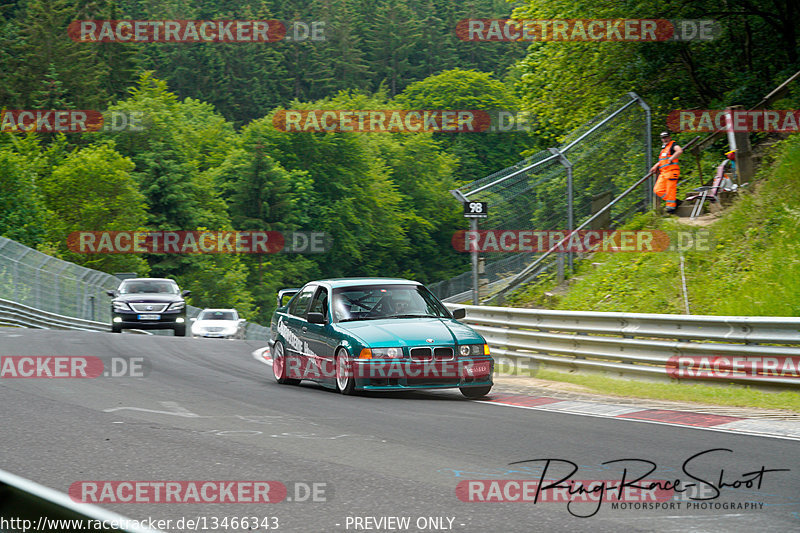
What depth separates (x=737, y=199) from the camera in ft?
59.8

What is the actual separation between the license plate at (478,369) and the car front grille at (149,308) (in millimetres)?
16875

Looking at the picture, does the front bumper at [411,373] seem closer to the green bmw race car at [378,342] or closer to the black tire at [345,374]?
the green bmw race car at [378,342]

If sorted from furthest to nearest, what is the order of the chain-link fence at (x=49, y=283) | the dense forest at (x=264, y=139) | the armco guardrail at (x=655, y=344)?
the dense forest at (x=264, y=139) → the chain-link fence at (x=49, y=283) → the armco guardrail at (x=655, y=344)

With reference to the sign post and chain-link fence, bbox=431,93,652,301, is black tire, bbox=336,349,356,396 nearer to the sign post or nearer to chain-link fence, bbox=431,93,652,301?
the sign post

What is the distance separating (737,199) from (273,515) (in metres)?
14.8

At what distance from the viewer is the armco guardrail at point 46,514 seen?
2.89m

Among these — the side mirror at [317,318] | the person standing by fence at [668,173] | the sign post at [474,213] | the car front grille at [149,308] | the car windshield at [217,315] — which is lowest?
the car windshield at [217,315]

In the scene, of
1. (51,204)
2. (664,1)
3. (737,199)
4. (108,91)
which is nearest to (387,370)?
(737,199)

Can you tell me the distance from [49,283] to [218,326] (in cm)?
628

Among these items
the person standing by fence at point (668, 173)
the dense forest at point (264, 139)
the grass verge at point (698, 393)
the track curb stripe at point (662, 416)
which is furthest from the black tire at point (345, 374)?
the dense forest at point (264, 139)

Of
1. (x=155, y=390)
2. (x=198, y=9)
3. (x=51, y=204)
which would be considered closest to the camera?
(x=155, y=390)

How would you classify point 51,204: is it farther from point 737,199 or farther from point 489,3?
point 489,3

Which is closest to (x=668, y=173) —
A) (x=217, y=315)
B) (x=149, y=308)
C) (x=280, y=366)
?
(x=280, y=366)

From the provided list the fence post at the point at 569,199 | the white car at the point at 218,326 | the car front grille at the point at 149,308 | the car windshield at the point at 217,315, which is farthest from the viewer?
the car windshield at the point at 217,315
